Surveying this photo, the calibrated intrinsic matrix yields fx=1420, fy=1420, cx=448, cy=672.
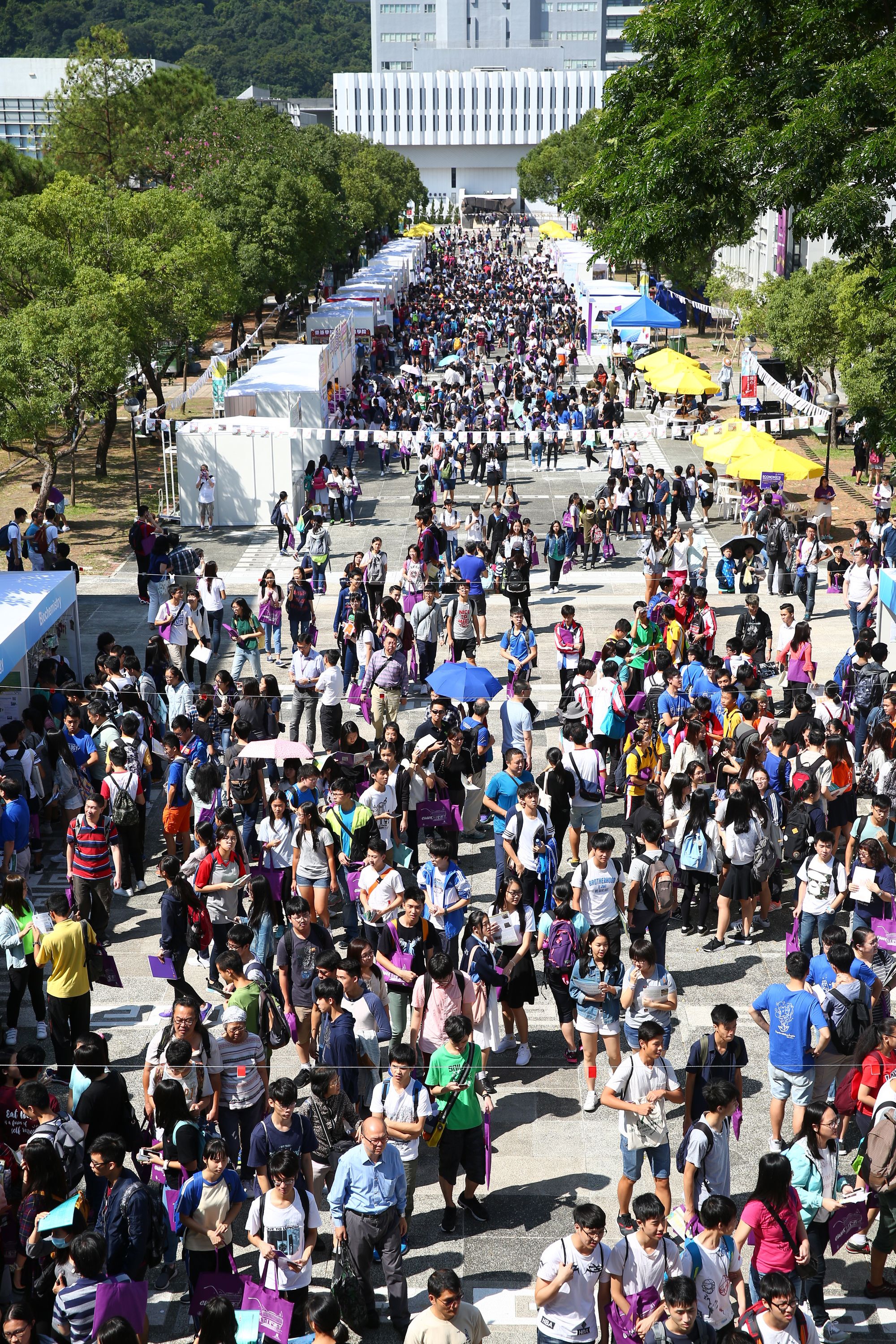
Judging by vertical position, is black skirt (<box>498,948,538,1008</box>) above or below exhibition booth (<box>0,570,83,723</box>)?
below

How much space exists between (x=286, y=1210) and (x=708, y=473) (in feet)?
71.8

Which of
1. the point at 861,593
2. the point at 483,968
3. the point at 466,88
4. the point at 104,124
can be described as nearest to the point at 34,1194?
the point at 483,968

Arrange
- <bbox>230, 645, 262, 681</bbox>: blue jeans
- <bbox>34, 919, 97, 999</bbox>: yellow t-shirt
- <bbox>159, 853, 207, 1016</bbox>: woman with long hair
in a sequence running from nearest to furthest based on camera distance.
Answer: <bbox>34, 919, 97, 999</bbox>: yellow t-shirt
<bbox>159, 853, 207, 1016</bbox>: woman with long hair
<bbox>230, 645, 262, 681</bbox>: blue jeans

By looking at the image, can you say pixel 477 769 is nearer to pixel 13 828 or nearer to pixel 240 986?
pixel 13 828

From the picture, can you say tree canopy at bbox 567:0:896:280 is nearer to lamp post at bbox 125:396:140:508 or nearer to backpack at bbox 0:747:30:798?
lamp post at bbox 125:396:140:508

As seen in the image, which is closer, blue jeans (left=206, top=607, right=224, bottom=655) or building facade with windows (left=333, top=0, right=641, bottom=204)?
blue jeans (left=206, top=607, right=224, bottom=655)

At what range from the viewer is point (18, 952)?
29.5ft

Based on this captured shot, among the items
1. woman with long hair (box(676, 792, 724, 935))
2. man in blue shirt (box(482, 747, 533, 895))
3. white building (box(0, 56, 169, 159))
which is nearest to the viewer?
woman with long hair (box(676, 792, 724, 935))

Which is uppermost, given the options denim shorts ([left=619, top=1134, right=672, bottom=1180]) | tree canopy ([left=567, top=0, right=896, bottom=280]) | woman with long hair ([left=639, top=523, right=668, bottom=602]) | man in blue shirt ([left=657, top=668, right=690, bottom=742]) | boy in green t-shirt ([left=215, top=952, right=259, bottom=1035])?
tree canopy ([left=567, top=0, right=896, bottom=280])

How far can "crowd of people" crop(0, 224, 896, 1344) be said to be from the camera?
6.49 metres

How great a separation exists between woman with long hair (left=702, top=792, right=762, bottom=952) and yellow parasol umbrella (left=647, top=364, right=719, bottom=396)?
Answer: 22152 millimetres

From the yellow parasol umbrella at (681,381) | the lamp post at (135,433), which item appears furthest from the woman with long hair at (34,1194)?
the yellow parasol umbrella at (681,381)

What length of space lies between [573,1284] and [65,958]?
4.01 metres

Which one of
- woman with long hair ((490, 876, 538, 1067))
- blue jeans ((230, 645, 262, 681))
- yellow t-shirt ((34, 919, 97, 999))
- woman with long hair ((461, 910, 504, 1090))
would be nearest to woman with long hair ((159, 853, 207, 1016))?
yellow t-shirt ((34, 919, 97, 999))
